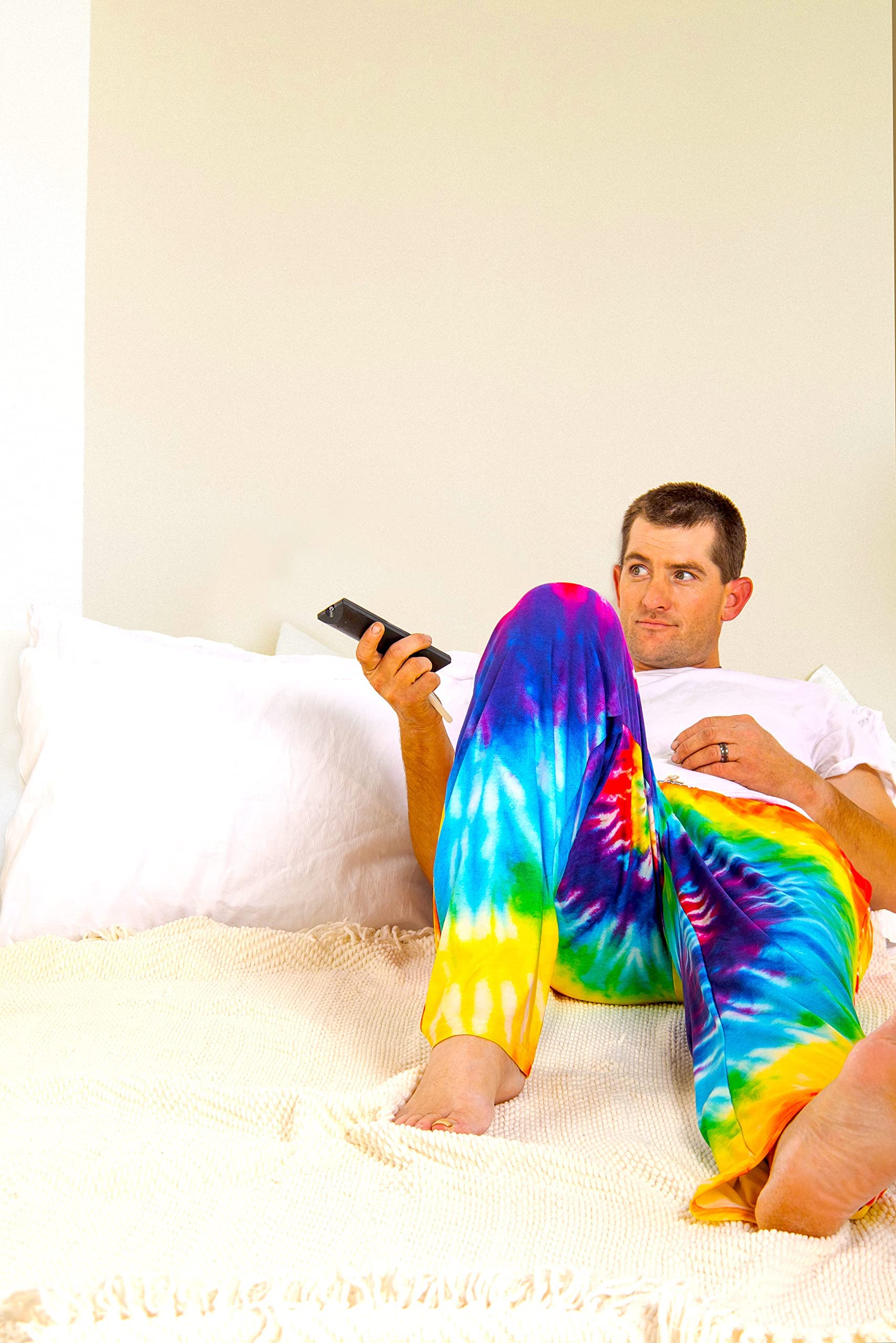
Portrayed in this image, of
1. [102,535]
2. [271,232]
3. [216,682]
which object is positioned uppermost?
[271,232]

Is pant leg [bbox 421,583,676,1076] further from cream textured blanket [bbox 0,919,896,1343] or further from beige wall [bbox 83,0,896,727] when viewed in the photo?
beige wall [bbox 83,0,896,727]

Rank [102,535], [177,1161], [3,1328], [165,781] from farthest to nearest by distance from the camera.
A: [102,535] → [165,781] → [177,1161] → [3,1328]

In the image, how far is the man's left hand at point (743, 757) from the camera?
1.29m

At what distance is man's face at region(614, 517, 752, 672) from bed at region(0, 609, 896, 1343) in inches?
11.0

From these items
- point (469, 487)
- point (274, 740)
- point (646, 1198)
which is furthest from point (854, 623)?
point (646, 1198)

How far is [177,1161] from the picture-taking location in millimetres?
692

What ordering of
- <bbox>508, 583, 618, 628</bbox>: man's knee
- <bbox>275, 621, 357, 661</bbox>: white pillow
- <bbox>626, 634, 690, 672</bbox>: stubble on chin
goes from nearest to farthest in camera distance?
<bbox>508, 583, 618, 628</bbox>: man's knee, <bbox>626, 634, 690, 672</bbox>: stubble on chin, <bbox>275, 621, 357, 661</bbox>: white pillow

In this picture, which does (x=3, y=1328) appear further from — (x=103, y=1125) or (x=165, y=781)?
(x=165, y=781)

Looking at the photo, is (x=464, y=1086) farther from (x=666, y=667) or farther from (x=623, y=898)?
(x=666, y=667)

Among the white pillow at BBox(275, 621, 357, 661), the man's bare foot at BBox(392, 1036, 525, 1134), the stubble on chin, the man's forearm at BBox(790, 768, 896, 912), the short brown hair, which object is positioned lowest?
the man's bare foot at BBox(392, 1036, 525, 1134)

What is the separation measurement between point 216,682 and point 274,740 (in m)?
0.11

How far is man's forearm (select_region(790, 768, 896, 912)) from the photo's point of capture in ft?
4.31

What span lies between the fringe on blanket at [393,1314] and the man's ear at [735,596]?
1276 mm

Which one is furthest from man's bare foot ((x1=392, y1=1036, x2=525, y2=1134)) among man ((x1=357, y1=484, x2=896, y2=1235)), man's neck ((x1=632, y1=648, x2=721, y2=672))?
man's neck ((x1=632, y1=648, x2=721, y2=672))
